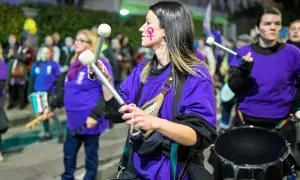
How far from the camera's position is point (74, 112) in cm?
530

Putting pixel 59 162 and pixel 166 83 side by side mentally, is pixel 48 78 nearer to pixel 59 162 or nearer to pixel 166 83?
pixel 59 162

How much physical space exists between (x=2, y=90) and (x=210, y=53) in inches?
209

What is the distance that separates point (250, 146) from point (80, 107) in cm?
211

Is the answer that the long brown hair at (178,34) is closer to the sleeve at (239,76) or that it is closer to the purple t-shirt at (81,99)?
the sleeve at (239,76)

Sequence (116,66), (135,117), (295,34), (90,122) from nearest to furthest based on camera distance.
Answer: (135,117) → (90,122) → (295,34) → (116,66)

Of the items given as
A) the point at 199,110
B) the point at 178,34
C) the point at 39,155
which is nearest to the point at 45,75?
the point at 39,155

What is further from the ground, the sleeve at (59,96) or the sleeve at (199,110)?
the sleeve at (199,110)

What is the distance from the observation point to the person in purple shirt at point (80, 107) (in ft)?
17.0

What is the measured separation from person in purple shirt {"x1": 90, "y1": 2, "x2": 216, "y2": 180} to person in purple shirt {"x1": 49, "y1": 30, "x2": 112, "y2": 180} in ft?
8.16

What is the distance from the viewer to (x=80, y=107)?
5.28 m

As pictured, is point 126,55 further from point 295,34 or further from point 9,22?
point 295,34

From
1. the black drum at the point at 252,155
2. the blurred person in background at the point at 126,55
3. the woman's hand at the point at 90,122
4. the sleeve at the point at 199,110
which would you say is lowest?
the blurred person in background at the point at 126,55

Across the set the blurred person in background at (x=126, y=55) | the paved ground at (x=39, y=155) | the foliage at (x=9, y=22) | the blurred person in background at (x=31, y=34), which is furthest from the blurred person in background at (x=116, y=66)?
the foliage at (x=9, y=22)

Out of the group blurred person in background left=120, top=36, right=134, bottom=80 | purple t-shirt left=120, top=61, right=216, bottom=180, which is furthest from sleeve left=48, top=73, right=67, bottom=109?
blurred person in background left=120, top=36, right=134, bottom=80
